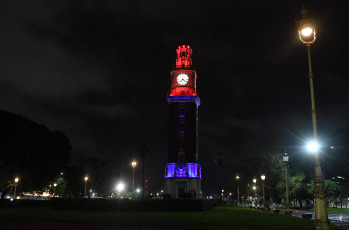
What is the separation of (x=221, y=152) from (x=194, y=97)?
29131 mm

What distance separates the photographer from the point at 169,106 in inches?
3789

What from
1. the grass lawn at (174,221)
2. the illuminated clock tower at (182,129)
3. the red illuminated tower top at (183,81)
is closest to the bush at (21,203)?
the grass lawn at (174,221)

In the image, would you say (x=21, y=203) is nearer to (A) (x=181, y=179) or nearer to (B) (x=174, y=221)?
(A) (x=181, y=179)

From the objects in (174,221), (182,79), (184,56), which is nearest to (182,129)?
(182,79)

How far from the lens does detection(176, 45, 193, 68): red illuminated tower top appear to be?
321 ft

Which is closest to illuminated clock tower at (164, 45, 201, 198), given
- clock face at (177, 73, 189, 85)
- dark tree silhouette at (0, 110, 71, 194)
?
clock face at (177, 73, 189, 85)

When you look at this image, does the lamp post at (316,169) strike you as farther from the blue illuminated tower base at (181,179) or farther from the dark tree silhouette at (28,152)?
the blue illuminated tower base at (181,179)

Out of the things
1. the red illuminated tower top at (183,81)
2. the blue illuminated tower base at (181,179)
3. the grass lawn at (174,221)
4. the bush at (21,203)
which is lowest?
the bush at (21,203)

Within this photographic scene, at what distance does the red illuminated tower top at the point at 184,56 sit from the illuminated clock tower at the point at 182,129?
348 millimetres

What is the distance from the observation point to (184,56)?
327 ft

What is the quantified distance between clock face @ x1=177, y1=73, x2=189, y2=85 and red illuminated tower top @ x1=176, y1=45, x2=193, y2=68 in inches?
130

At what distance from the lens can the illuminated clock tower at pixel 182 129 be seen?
90438 mm

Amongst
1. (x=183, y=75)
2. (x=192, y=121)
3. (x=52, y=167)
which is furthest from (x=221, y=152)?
(x=52, y=167)

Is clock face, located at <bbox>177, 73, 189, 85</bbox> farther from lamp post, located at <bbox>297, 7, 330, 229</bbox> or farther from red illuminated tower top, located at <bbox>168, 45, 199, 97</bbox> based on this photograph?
lamp post, located at <bbox>297, 7, 330, 229</bbox>
